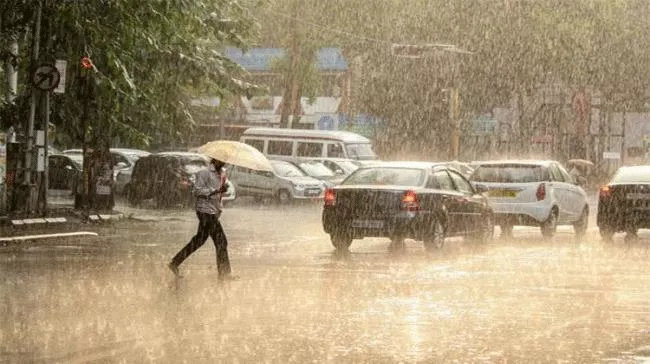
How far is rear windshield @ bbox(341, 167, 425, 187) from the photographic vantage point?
22031 millimetres

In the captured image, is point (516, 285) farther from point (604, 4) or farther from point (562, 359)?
point (604, 4)

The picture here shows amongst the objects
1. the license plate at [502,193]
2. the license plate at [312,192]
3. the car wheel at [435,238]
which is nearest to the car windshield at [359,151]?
the license plate at [312,192]

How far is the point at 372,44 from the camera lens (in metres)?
64.9

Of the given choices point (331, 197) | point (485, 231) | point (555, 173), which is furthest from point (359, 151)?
point (331, 197)

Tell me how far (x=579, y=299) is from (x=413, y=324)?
336cm

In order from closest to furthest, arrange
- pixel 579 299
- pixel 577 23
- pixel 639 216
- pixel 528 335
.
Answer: pixel 528 335 < pixel 579 299 < pixel 639 216 < pixel 577 23

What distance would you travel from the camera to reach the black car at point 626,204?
25.5m

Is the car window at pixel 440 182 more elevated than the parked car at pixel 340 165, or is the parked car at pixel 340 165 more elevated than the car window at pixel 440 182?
the car window at pixel 440 182

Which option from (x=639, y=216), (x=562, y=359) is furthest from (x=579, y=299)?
(x=639, y=216)

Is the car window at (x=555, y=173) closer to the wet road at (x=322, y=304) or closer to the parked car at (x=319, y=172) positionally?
the wet road at (x=322, y=304)

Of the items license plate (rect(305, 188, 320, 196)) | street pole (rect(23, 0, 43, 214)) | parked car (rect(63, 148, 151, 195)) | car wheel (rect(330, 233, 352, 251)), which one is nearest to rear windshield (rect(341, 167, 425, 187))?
car wheel (rect(330, 233, 352, 251))

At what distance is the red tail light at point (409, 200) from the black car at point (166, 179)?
16157 mm

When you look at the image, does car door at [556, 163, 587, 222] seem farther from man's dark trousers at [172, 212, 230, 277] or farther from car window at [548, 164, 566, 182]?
man's dark trousers at [172, 212, 230, 277]

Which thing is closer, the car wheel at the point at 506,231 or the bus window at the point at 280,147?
the car wheel at the point at 506,231
